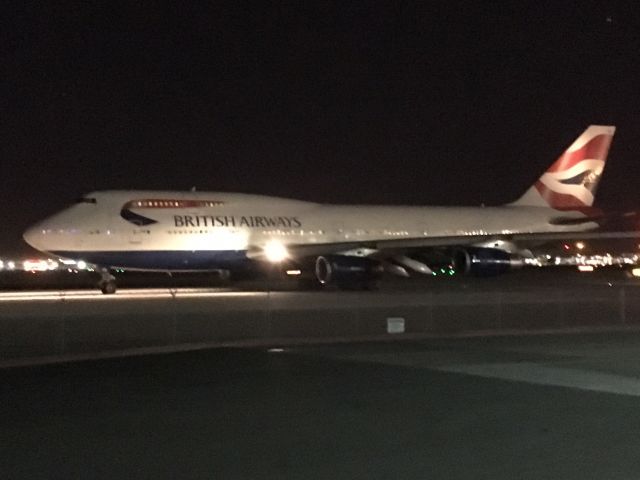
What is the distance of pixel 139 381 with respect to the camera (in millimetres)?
16672

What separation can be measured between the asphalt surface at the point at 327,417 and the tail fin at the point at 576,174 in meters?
37.9

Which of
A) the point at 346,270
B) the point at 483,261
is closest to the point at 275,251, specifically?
the point at 346,270

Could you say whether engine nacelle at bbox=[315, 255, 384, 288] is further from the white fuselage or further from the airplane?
the white fuselage

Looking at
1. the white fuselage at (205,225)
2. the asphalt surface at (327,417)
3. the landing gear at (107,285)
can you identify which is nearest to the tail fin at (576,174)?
the white fuselage at (205,225)

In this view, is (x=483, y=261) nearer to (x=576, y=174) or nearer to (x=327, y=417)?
(x=576, y=174)

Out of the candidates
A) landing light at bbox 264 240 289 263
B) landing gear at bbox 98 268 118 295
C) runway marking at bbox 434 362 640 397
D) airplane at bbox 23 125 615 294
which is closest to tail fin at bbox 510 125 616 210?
airplane at bbox 23 125 615 294

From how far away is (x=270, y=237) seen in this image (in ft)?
151

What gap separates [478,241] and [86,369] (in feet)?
97.4

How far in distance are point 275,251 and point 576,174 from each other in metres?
20.1

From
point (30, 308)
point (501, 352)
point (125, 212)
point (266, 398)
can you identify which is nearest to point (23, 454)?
point (266, 398)

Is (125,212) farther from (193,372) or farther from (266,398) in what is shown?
(266,398)

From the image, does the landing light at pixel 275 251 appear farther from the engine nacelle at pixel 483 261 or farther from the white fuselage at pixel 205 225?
the engine nacelle at pixel 483 261

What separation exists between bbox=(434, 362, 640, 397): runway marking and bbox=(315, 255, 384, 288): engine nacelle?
76.8 ft

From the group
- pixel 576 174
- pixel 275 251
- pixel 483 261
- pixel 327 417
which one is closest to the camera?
pixel 327 417
